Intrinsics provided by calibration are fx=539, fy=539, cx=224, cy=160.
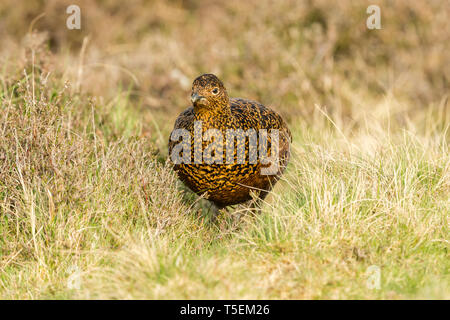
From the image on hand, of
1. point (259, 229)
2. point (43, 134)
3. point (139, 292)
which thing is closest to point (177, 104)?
point (43, 134)

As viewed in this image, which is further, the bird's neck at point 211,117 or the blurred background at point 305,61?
the blurred background at point 305,61

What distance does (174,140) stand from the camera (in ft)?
12.1

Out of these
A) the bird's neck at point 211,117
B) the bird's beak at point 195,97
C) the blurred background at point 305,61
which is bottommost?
the bird's neck at point 211,117

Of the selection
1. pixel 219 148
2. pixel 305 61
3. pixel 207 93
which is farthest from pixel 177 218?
pixel 305 61

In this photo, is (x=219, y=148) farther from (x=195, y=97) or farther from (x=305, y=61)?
(x=305, y=61)

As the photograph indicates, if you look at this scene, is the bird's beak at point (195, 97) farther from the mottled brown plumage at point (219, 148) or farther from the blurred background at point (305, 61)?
the blurred background at point (305, 61)

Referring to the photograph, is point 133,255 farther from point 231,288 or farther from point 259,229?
point 259,229

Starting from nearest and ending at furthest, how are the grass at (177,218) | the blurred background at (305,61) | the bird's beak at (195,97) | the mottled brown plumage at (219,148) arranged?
the grass at (177,218) < the bird's beak at (195,97) < the mottled brown plumage at (219,148) < the blurred background at (305,61)

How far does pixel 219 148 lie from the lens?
3.43 meters

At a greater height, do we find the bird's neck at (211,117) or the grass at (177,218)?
the bird's neck at (211,117)

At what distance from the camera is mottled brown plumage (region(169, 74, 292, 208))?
134 inches

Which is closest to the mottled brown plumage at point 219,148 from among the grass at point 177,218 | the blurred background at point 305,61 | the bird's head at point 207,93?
the bird's head at point 207,93

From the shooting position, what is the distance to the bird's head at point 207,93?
10.9ft

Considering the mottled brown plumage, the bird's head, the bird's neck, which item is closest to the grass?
the mottled brown plumage
